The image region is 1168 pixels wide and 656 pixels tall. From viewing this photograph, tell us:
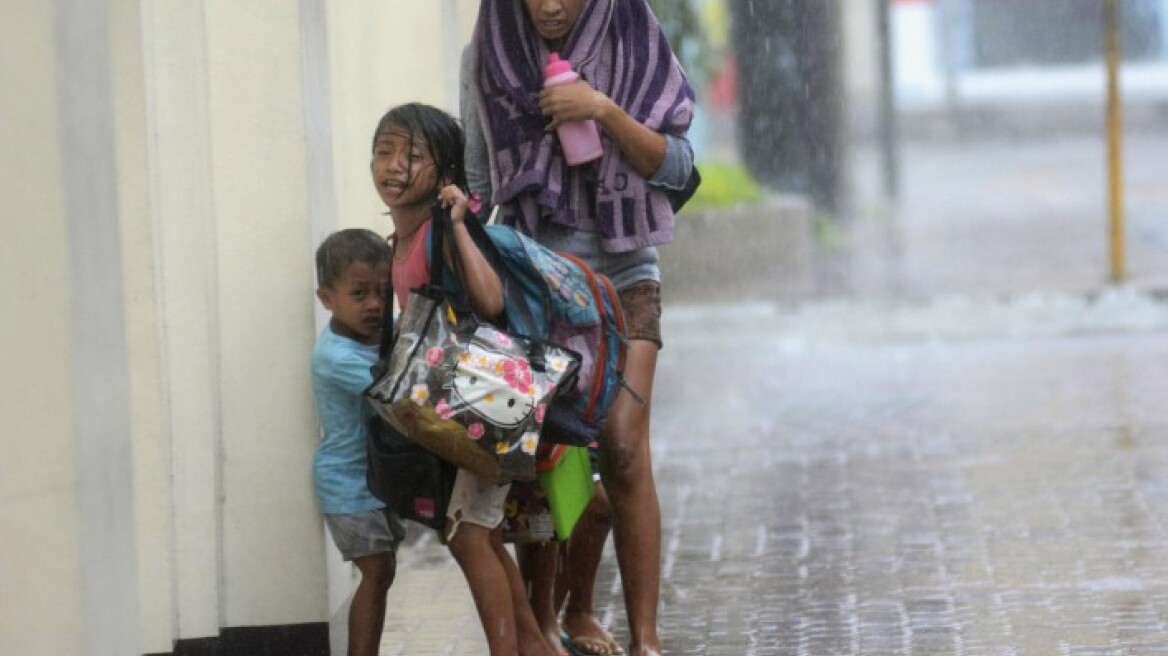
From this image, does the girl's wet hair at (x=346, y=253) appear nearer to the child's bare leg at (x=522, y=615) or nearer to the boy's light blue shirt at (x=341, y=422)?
the boy's light blue shirt at (x=341, y=422)

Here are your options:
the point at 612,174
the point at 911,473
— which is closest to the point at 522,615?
the point at 612,174

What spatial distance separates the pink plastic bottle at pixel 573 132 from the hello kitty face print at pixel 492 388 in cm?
79

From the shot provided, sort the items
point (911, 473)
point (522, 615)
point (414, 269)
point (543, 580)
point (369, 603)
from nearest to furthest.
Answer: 1. point (414, 269)
2. point (522, 615)
3. point (369, 603)
4. point (543, 580)
5. point (911, 473)

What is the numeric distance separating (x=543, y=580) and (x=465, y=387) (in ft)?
4.10

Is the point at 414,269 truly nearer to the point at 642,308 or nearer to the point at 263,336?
the point at 642,308

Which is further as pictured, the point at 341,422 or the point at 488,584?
the point at 341,422

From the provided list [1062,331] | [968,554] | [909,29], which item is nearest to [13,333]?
[968,554]

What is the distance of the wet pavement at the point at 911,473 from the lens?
6.83 m

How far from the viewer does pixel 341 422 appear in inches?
237

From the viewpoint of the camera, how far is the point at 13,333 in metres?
3.91

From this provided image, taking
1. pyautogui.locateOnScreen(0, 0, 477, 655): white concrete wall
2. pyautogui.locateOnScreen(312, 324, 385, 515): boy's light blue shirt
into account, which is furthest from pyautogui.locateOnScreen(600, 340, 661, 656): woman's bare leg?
pyautogui.locateOnScreen(0, 0, 477, 655): white concrete wall

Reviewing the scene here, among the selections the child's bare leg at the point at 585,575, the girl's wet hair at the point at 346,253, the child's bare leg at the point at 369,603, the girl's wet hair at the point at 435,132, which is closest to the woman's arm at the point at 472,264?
the girl's wet hair at the point at 435,132

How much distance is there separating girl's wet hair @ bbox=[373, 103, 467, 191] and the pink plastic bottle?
0.27m

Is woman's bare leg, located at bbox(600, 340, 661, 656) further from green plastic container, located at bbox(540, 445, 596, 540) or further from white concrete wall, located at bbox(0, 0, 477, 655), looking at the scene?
white concrete wall, located at bbox(0, 0, 477, 655)
